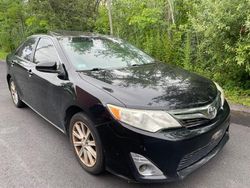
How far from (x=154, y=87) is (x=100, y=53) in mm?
1194

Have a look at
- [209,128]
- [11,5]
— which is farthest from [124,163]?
[11,5]

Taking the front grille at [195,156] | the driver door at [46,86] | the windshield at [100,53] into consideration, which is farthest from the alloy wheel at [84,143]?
the front grille at [195,156]

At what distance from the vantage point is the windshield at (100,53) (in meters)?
3.29

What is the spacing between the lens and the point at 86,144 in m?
2.79

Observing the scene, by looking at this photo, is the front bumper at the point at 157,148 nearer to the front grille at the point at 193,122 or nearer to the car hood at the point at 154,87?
the front grille at the point at 193,122

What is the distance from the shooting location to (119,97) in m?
2.46

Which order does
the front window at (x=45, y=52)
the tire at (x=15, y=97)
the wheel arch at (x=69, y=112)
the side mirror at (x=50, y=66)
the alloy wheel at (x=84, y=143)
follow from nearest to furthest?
1. the alloy wheel at (x=84, y=143)
2. the wheel arch at (x=69, y=112)
3. the side mirror at (x=50, y=66)
4. the front window at (x=45, y=52)
5. the tire at (x=15, y=97)

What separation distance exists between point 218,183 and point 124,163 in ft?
3.42

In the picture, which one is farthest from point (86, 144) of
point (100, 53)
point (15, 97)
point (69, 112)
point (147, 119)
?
point (15, 97)

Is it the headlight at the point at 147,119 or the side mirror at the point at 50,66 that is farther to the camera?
the side mirror at the point at 50,66

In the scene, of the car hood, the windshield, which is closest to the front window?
the windshield

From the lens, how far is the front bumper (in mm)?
2238

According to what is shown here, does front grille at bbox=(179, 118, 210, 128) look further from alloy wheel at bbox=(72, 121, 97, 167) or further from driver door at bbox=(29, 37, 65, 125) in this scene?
driver door at bbox=(29, 37, 65, 125)

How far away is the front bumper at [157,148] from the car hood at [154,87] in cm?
25
